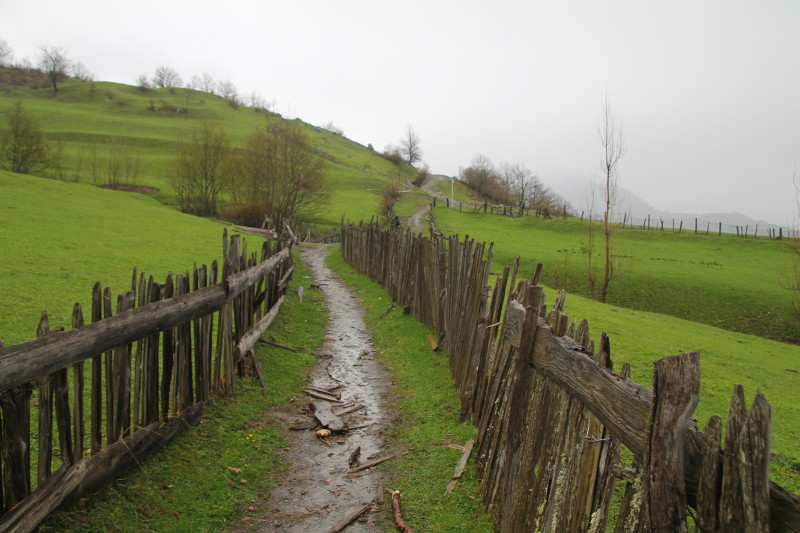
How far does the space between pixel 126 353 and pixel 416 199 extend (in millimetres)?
62925

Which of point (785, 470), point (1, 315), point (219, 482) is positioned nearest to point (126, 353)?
point (219, 482)

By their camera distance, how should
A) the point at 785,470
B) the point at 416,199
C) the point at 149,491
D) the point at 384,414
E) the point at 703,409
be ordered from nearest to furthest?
the point at 149,491, the point at 785,470, the point at 384,414, the point at 703,409, the point at 416,199

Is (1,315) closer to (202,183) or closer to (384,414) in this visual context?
(384,414)

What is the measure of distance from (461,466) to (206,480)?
237cm

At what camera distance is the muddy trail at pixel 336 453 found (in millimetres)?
4320

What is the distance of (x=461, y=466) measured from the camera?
4.85 metres

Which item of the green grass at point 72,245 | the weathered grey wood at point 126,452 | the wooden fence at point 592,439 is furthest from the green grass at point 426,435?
the green grass at point 72,245

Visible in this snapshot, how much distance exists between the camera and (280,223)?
36.1 meters

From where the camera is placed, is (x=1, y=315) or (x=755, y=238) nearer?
(x=1, y=315)

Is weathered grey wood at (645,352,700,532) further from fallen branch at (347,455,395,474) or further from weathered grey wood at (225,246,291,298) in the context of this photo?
weathered grey wood at (225,246,291,298)

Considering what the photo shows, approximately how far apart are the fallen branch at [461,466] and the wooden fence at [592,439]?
258 millimetres

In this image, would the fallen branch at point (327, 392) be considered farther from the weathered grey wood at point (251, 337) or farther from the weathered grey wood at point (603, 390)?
the weathered grey wood at point (603, 390)

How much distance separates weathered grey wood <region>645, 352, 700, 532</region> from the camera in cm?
184

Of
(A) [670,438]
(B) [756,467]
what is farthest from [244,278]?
(B) [756,467]
